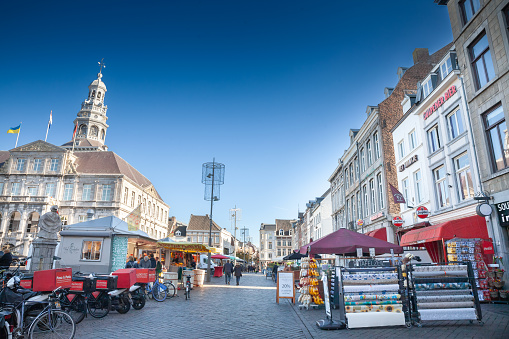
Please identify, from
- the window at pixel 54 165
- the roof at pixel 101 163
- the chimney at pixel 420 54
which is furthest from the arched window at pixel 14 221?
the chimney at pixel 420 54

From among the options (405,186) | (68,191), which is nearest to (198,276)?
(405,186)

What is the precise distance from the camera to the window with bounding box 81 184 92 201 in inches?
2019

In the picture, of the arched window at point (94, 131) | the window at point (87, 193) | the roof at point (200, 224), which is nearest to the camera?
the window at point (87, 193)

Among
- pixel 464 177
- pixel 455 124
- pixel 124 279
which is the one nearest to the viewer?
pixel 124 279

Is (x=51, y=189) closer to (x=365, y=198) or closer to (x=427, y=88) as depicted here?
(x=365, y=198)

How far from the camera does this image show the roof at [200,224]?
3196 inches

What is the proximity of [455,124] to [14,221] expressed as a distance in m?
59.6

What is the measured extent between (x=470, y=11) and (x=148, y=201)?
58.2m

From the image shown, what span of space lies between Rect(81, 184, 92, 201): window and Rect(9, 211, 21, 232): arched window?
Result: 1054 centimetres

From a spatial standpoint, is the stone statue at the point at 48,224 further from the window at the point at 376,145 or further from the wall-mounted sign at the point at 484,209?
the window at the point at 376,145

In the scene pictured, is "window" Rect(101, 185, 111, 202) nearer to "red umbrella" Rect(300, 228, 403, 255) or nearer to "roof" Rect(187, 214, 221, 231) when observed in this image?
"roof" Rect(187, 214, 221, 231)

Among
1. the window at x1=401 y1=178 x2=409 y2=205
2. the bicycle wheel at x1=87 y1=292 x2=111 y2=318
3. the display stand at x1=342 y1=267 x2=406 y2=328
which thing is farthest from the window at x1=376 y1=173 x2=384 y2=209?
the bicycle wheel at x1=87 y1=292 x2=111 y2=318

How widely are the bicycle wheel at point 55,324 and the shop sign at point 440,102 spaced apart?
1686 centimetres

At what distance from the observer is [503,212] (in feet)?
37.7
